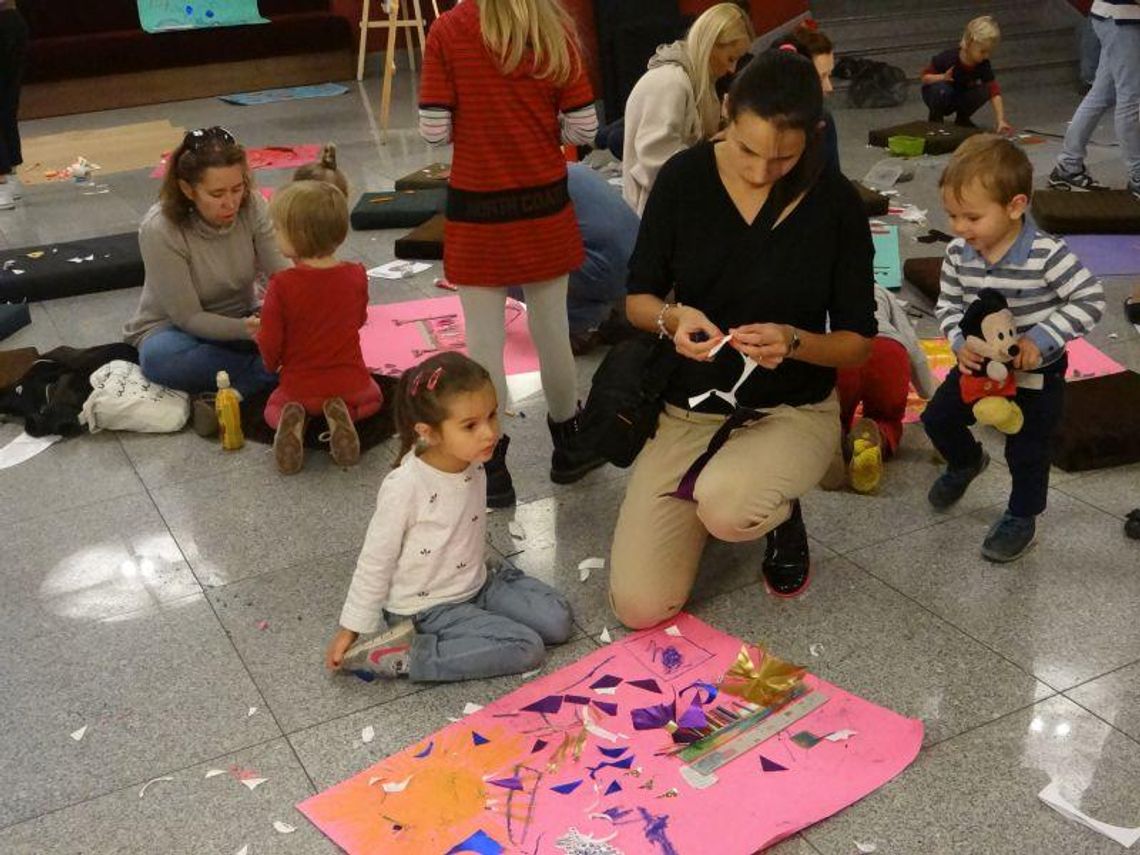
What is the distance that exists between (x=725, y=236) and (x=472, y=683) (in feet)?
3.60

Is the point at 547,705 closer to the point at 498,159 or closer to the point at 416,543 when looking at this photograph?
the point at 416,543

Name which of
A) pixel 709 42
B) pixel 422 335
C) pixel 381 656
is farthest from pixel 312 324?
pixel 709 42

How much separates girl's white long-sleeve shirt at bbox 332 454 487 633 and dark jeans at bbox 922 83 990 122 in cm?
600

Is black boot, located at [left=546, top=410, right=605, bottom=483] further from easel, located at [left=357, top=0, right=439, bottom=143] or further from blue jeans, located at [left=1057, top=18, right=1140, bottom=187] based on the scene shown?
easel, located at [left=357, top=0, right=439, bottom=143]

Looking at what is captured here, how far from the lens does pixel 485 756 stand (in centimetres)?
235

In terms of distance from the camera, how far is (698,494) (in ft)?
8.95

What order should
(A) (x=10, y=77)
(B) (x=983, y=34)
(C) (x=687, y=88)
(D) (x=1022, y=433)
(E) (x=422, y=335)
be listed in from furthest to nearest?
(B) (x=983, y=34) < (A) (x=10, y=77) < (E) (x=422, y=335) < (C) (x=687, y=88) < (D) (x=1022, y=433)

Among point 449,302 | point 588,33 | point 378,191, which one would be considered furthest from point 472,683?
point 588,33

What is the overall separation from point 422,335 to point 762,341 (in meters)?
2.31

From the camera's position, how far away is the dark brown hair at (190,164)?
12.0 feet

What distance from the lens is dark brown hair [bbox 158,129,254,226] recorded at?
3652mm

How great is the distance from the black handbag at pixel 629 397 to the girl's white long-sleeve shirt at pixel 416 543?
0.30 m

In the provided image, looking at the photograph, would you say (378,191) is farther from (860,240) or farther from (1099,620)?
(1099,620)

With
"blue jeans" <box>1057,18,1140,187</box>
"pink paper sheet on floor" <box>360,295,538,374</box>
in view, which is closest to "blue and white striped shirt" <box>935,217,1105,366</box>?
"pink paper sheet on floor" <box>360,295,538,374</box>
